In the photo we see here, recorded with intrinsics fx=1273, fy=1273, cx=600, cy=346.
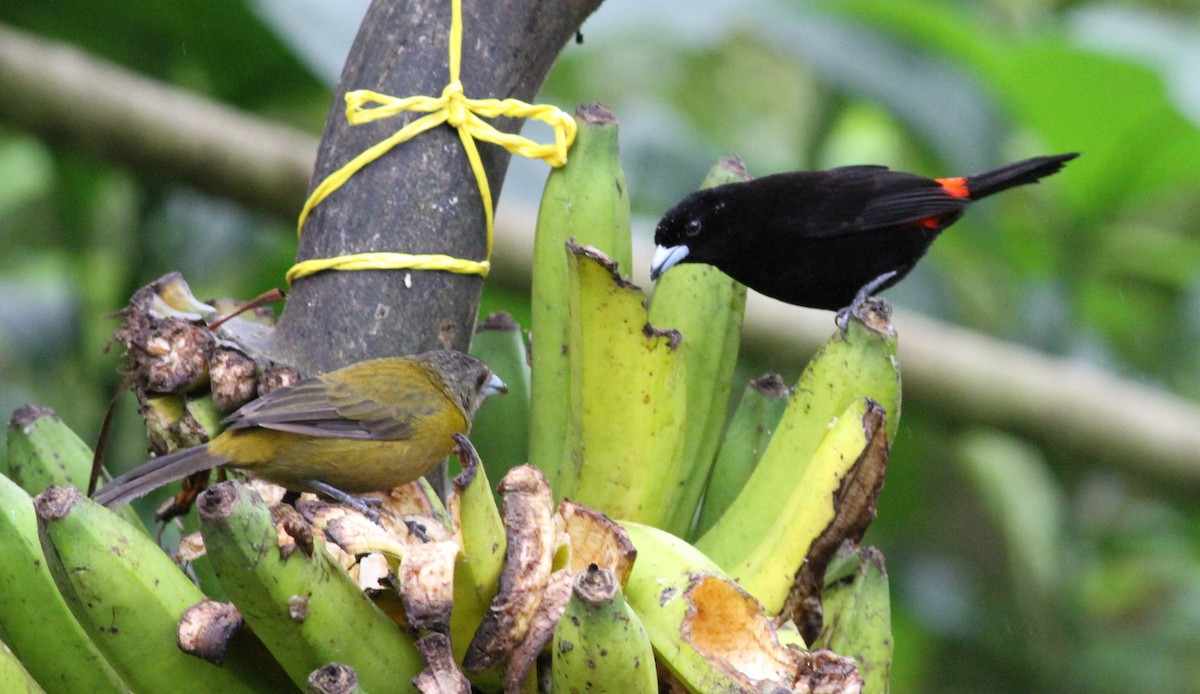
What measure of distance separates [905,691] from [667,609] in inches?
175

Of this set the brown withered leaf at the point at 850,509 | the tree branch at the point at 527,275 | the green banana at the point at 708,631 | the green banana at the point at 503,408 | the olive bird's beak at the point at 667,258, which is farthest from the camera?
the tree branch at the point at 527,275

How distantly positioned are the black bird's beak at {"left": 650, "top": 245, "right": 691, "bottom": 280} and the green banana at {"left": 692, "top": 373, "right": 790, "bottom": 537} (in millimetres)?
344

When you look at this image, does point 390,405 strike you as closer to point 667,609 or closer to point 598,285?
point 598,285

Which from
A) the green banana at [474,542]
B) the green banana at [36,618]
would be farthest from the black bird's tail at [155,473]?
the green banana at [474,542]

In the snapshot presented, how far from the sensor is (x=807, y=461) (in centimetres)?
218

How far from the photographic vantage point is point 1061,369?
441 centimetres

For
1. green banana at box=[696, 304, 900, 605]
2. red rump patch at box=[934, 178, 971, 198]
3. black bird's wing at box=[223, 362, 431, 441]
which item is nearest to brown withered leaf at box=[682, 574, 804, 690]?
green banana at box=[696, 304, 900, 605]

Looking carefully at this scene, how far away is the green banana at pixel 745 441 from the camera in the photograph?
254 cm

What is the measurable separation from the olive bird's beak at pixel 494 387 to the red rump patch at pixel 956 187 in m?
1.53

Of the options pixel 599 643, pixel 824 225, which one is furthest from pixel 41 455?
pixel 824 225

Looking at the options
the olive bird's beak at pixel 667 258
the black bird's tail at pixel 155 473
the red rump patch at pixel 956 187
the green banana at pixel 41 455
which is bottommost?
the green banana at pixel 41 455

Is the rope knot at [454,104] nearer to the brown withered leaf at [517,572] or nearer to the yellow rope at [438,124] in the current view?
the yellow rope at [438,124]

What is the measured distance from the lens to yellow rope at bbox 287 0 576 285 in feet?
7.37

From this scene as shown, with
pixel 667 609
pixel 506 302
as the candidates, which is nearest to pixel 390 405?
pixel 667 609
